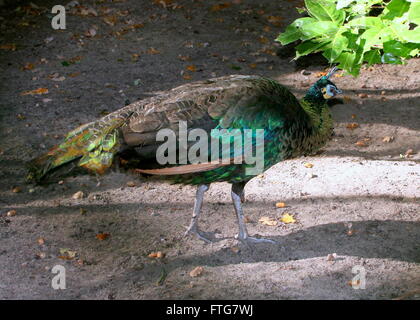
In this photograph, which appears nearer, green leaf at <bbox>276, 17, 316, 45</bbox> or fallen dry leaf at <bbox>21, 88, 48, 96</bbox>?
green leaf at <bbox>276, 17, 316, 45</bbox>

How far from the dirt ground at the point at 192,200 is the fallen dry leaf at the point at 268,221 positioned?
5 cm

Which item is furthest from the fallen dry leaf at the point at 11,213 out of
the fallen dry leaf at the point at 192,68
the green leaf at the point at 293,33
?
the fallen dry leaf at the point at 192,68

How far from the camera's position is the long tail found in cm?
400

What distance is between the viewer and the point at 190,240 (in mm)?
4516

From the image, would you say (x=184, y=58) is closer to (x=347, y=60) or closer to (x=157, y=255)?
(x=157, y=255)

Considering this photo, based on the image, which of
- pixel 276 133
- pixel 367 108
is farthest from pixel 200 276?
pixel 367 108

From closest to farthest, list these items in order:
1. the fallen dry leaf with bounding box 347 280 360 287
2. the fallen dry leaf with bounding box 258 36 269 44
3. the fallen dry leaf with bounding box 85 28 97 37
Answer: the fallen dry leaf with bounding box 347 280 360 287 < the fallen dry leaf with bounding box 258 36 269 44 < the fallen dry leaf with bounding box 85 28 97 37

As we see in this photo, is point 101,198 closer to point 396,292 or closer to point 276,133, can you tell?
point 276,133

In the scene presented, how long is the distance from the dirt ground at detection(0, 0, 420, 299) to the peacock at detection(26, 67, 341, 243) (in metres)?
0.61

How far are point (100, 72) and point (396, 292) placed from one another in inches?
196

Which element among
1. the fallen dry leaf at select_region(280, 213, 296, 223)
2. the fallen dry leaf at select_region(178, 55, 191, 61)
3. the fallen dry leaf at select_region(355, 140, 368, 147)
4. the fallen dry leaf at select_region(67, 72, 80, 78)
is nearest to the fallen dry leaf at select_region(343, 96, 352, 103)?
the fallen dry leaf at select_region(355, 140, 368, 147)

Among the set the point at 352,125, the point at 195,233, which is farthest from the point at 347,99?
the point at 195,233

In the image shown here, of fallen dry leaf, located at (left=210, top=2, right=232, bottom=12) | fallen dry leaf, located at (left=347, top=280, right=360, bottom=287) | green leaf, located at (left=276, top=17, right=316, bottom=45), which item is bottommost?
fallen dry leaf, located at (left=347, top=280, right=360, bottom=287)

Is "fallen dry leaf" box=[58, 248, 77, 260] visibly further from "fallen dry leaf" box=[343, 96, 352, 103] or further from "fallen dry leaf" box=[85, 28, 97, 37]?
"fallen dry leaf" box=[85, 28, 97, 37]
